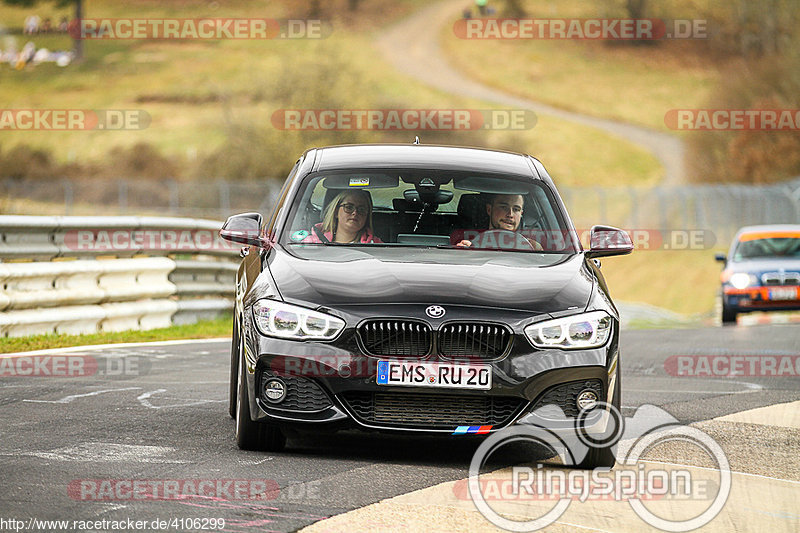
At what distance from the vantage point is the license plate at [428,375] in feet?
22.8

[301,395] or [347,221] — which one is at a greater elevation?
[347,221]

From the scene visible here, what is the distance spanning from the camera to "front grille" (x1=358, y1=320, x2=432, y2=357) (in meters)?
7.00

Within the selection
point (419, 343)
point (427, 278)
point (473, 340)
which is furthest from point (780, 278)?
point (419, 343)

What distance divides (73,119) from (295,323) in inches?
3829

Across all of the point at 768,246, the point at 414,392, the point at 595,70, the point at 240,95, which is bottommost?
the point at 414,392

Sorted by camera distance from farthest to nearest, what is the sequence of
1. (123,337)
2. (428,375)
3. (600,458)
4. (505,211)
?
(123,337) < (505,211) < (600,458) < (428,375)

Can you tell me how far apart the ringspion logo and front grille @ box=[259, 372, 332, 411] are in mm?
81561

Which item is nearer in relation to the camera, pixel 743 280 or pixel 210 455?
pixel 210 455

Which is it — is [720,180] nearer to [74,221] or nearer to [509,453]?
[74,221]

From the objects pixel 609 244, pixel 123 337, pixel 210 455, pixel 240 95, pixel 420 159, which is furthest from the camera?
pixel 240 95

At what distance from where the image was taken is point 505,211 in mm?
8469

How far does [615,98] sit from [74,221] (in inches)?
3628

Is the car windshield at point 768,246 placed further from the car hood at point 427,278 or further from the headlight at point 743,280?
the car hood at point 427,278

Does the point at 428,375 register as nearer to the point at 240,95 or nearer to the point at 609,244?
the point at 609,244
